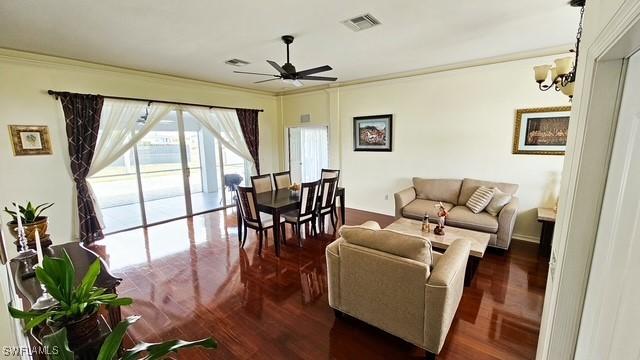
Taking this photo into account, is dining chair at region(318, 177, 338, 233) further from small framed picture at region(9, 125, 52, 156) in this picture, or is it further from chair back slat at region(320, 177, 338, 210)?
small framed picture at region(9, 125, 52, 156)

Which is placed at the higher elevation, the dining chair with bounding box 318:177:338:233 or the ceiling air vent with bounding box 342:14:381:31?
the ceiling air vent with bounding box 342:14:381:31

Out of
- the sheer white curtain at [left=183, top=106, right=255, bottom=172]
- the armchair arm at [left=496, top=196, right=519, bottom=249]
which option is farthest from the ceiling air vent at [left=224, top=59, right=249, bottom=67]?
the armchair arm at [left=496, top=196, right=519, bottom=249]

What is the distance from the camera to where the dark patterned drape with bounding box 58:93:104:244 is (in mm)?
3727

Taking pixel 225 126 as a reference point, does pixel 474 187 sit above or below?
below

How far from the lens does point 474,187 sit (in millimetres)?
3967

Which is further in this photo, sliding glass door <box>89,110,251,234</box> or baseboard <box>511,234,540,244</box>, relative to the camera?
sliding glass door <box>89,110,251,234</box>

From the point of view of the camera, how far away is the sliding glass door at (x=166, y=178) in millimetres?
4414

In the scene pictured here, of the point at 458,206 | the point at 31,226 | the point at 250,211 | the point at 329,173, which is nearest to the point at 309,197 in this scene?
the point at 250,211

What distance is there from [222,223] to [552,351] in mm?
4636

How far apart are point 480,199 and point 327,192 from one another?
2.15m

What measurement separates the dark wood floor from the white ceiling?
265 cm

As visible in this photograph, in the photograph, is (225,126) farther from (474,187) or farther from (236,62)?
(474,187)

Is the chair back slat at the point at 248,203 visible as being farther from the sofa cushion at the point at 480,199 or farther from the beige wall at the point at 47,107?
the sofa cushion at the point at 480,199

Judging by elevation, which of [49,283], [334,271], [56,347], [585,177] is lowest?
[334,271]
